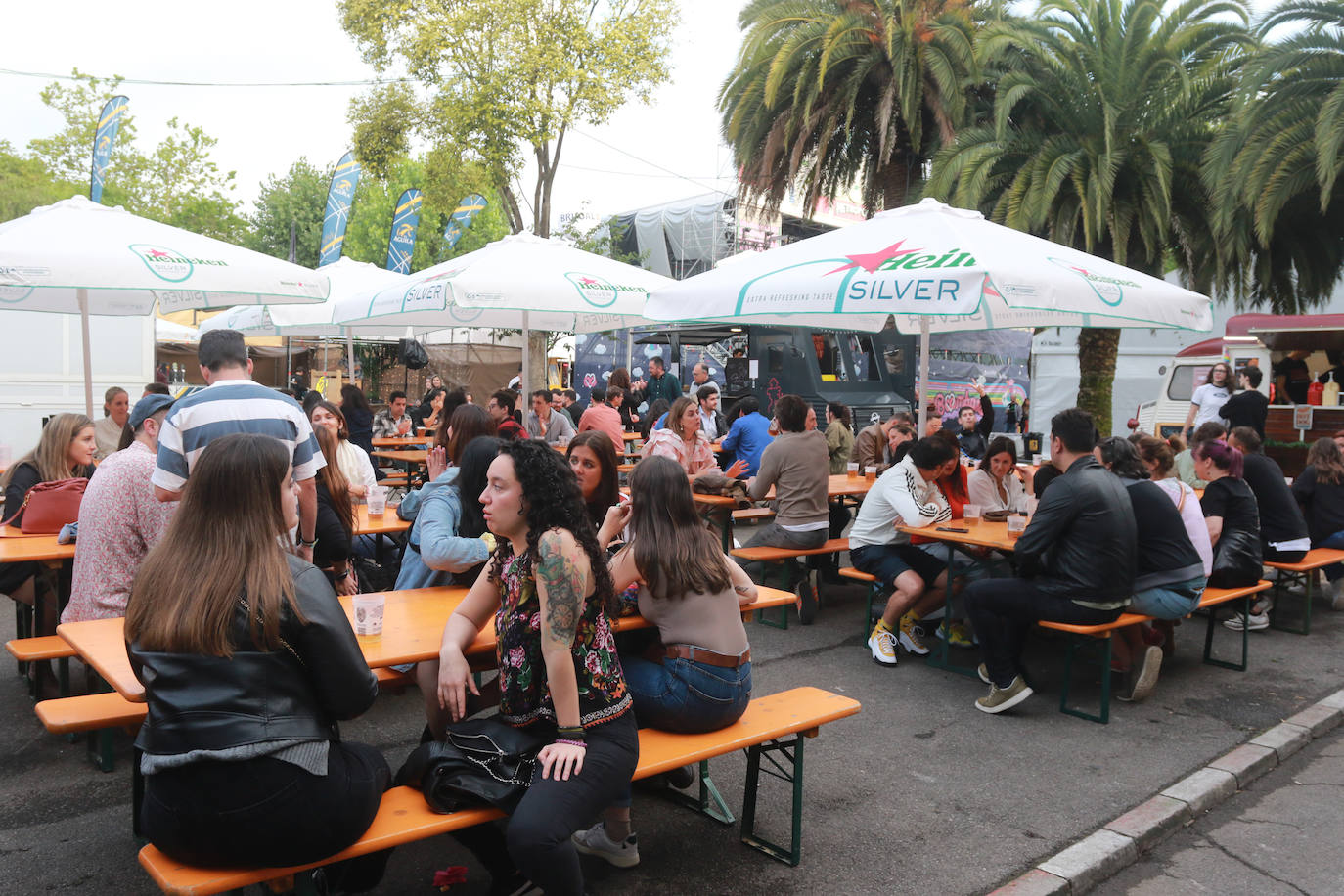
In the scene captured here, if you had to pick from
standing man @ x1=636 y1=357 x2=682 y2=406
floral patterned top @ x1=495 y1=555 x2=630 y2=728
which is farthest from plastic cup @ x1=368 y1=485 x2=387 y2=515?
standing man @ x1=636 y1=357 x2=682 y2=406

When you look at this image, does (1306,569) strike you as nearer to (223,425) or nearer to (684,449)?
(684,449)

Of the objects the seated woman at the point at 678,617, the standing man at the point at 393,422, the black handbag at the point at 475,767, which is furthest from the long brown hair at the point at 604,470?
the standing man at the point at 393,422

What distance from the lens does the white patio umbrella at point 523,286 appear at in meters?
7.88

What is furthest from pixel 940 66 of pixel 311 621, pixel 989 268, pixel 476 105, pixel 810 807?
pixel 311 621

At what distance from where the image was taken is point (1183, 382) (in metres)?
16.5

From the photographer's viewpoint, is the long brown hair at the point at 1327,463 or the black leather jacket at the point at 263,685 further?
the long brown hair at the point at 1327,463

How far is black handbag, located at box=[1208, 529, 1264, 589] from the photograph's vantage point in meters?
6.02

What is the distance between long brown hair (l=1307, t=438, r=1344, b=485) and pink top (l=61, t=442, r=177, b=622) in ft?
26.3

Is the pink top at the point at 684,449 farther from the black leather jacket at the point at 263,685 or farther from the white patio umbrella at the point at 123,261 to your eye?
the black leather jacket at the point at 263,685

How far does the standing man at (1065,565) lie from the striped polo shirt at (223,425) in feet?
11.4

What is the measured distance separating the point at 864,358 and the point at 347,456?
12054 millimetres

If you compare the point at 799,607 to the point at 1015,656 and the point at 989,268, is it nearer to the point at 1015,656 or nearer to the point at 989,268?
the point at 1015,656

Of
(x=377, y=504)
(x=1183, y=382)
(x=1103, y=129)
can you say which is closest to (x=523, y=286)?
(x=377, y=504)

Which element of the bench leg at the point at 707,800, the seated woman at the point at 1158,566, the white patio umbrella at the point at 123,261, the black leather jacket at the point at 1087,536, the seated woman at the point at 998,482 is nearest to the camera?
the bench leg at the point at 707,800
